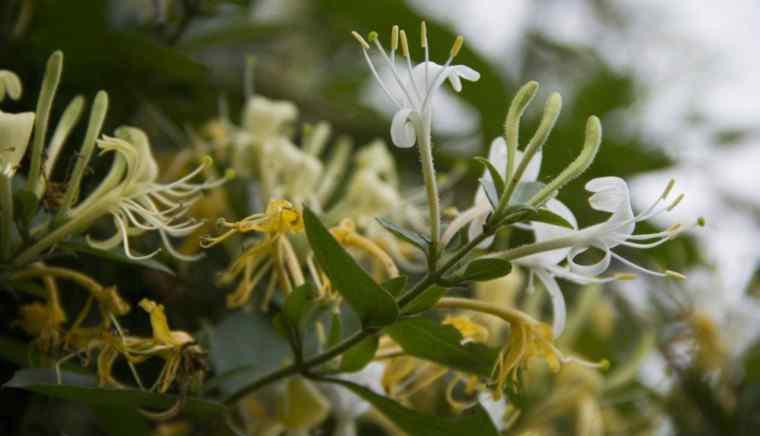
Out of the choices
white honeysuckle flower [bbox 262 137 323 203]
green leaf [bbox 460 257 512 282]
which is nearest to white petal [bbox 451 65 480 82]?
green leaf [bbox 460 257 512 282]

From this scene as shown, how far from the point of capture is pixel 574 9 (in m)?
1.99

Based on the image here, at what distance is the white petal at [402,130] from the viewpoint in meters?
0.55

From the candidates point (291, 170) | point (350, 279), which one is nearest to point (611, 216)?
point (350, 279)

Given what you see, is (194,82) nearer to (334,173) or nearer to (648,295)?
(334,173)

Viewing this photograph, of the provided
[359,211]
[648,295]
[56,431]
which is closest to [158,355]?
[56,431]

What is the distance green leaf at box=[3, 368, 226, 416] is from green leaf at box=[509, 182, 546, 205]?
229 millimetres

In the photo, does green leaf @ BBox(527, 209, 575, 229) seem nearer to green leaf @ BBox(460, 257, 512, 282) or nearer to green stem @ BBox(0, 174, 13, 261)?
green leaf @ BBox(460, 257, 512, 282)

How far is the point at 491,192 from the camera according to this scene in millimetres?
543

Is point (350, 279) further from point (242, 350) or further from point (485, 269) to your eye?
point (242, 350)

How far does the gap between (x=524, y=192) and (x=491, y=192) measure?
0.06 ft

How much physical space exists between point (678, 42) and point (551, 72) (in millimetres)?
541

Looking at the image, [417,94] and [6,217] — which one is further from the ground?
[417,94]

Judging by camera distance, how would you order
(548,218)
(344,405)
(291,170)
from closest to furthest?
(548,218) < (344,405) < (291,170)

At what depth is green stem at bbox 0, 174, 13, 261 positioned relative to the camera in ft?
1.92
